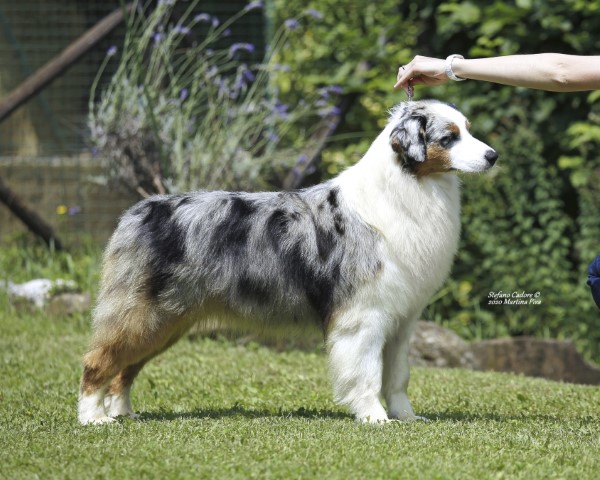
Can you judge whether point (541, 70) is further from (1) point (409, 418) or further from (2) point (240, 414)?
(2) point (240, 414)

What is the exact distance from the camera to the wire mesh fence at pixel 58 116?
9453mm

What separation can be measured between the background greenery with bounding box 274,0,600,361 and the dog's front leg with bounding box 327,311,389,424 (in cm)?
→ 362

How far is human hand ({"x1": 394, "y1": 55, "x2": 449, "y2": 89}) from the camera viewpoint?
4.54 metres

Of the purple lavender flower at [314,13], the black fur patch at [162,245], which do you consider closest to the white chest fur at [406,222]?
the black fur patch at [162,245]

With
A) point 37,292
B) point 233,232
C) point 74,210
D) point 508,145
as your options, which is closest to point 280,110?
point 508,145

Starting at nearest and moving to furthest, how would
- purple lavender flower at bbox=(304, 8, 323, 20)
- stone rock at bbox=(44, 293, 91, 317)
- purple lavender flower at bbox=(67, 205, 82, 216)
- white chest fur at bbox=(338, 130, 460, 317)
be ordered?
white chest fur at bbox=(338, 130, 460, 317), stone rock at bbox=(44, 293, 91, 317), purple lavender flower at bbox=(304, 8, 323, 20), purple lavender flower at bbox=(67, 205, 82, 216)

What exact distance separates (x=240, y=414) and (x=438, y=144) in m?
1.66

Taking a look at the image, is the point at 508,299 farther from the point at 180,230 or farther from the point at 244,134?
the point at 180,230

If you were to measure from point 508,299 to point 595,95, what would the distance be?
1.74m

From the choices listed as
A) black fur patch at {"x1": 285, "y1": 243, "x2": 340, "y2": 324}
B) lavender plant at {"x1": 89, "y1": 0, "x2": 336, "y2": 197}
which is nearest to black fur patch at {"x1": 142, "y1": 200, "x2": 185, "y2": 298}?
black fur patch at {"x1": 285, "y1": 243, "x2": 340, "y2": 324}

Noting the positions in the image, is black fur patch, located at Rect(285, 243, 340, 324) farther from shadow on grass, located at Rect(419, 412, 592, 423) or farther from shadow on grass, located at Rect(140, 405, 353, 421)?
shadow on grass, located at Rect(419, 412, 592, 423)

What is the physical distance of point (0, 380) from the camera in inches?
232

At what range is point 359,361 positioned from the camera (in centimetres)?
449

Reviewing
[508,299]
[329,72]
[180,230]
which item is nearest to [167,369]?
[180,230]
